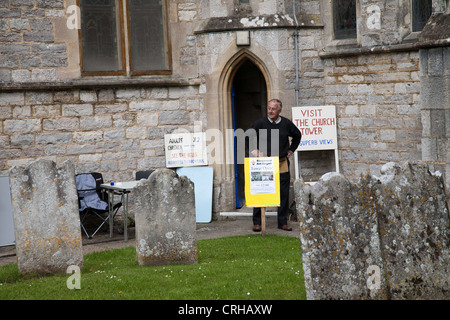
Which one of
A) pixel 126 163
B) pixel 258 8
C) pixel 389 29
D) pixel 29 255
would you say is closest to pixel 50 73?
pixel 126 163

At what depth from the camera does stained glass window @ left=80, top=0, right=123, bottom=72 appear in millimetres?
11516

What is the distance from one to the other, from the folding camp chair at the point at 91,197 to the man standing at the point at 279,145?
7.69ft

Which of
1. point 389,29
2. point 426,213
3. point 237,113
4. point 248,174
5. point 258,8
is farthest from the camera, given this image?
point 237,113

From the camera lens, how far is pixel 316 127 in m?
11.4

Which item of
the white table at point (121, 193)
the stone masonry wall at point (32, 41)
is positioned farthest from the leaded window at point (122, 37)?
the white table at point (121, 193)

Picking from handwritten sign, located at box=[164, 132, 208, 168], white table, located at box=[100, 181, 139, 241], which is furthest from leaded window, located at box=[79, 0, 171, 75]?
white table, located at box=[100, 181, 139, 241]

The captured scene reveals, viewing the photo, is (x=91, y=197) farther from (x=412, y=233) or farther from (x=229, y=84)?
(x=412, y=233)

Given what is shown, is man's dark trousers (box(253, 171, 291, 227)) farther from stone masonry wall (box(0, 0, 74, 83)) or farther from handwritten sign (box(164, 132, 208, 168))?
stone masonry wall (box(0, 0, 74, 83))

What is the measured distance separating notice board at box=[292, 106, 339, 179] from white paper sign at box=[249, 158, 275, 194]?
168 cm

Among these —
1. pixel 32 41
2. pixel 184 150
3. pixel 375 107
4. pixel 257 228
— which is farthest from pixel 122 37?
pixel 375 107

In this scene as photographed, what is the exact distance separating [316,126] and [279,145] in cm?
143

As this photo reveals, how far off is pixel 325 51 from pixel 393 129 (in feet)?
5.98

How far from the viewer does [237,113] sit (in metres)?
13.6

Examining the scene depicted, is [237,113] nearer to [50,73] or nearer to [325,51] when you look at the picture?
[325,51]
